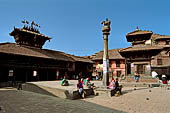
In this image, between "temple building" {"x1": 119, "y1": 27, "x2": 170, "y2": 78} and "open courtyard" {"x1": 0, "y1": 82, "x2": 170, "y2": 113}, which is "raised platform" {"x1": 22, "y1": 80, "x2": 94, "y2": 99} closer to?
"open courtyard" {"x1": 0, "y1": 82, "x2": 170, "y2": 113}

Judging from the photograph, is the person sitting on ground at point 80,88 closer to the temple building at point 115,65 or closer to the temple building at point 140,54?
the temple building at point 140,54

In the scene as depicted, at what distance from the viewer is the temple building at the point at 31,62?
82.5 feet

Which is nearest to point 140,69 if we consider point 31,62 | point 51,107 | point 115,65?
point 51,107

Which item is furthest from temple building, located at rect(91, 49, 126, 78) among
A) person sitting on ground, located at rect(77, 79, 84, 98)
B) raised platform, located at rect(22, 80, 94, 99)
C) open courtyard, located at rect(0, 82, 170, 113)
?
open courtyard, located at rect(0, 82, 170, 113)

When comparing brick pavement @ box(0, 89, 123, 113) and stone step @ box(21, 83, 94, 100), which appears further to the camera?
stone step @ box(21, 83, 94, 100)

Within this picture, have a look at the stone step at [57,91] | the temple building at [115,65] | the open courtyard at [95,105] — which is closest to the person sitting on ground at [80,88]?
the stone step at [57,91]

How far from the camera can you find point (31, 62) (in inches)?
1118

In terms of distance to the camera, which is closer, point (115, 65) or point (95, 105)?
point (95, 105)

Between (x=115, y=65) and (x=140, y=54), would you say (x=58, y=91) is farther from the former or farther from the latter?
(x=115, y=65)

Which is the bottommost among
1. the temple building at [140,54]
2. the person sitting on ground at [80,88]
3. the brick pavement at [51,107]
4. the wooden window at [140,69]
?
the brick pavement at [51,107]

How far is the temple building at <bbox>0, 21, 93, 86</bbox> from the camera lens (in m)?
25.1

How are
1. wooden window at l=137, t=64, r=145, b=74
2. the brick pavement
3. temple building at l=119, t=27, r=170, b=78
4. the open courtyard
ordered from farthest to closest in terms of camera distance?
1. wooden window at l=137, t=64, r=145, b=74
2. temple building at l=119, t=27, r=170, b=78
3. the open courtyard
4. the brick pavement

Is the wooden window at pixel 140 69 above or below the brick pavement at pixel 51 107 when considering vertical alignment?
above

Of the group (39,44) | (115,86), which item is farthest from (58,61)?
(115,86)
